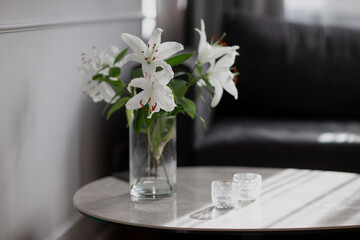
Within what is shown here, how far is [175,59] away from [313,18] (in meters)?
2.40

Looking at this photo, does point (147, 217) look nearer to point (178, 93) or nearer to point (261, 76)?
point (178, 93)

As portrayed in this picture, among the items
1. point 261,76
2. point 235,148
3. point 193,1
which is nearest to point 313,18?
point 193,1

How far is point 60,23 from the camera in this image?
1.67 metres

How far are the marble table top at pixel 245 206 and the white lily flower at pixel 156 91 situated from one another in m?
0.23

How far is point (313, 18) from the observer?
3506 mm

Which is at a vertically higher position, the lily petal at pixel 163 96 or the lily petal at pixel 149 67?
the lily petal at pixel 149 67

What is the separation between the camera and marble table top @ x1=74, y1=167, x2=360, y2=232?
1.12 metres

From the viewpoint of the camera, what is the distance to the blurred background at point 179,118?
1.46 meters

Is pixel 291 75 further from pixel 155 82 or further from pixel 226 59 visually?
pixel 155 82

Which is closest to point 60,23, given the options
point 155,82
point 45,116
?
point 45,116

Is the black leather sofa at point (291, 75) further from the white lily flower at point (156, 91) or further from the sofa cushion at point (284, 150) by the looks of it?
the white lily flower at point (156, 91)

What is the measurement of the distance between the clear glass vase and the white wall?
309mm

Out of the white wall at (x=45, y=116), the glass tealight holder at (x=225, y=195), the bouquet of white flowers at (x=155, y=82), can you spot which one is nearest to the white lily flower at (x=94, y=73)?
the bouquet of white flowers at (x=155, y=82)

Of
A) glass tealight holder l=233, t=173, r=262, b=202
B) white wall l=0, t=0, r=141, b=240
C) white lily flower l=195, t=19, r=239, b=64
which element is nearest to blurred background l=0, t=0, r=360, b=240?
white wall l=0, t=0, r=141, b=240
